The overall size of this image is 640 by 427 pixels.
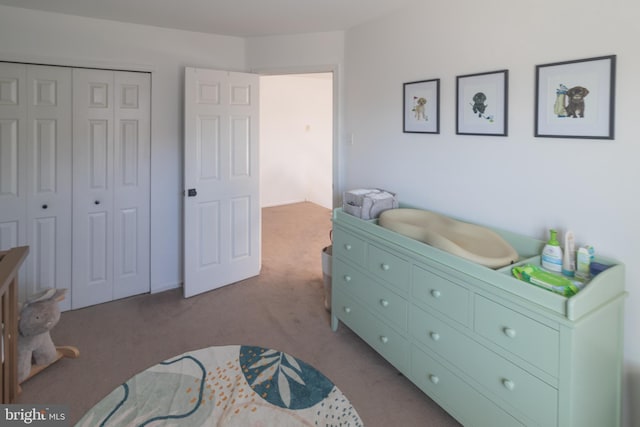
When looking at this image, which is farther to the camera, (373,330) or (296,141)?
(296,141)

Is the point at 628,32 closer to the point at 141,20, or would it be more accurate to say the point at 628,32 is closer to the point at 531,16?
the point at 531,16

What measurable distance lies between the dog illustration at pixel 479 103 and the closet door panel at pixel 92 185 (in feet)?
9.31

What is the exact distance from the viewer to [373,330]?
2.39 metres

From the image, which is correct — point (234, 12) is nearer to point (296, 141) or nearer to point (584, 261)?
point (584, 261)

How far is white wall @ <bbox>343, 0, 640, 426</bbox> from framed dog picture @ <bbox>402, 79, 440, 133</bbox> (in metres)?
0.05

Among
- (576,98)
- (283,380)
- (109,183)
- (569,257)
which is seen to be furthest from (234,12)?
(569,257)

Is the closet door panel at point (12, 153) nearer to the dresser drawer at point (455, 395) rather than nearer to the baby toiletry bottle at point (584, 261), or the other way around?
the dresser drawer at point (455, 395)

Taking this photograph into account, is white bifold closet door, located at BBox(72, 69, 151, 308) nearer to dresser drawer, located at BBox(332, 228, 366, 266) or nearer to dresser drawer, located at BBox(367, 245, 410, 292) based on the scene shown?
dresser drawer, located at BBox(332, 228, 366, 266)

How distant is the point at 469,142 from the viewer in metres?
2.26

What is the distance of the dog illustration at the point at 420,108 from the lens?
254 centimetres

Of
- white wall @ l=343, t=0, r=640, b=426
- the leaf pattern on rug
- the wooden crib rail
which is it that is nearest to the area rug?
the leaf pattern on rug

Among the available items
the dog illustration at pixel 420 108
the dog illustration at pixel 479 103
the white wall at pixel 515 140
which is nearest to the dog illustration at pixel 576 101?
the white wall at pixel 515 140

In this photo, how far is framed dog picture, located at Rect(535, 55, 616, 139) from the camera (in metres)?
1.61

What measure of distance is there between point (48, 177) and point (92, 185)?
0.30 meters
